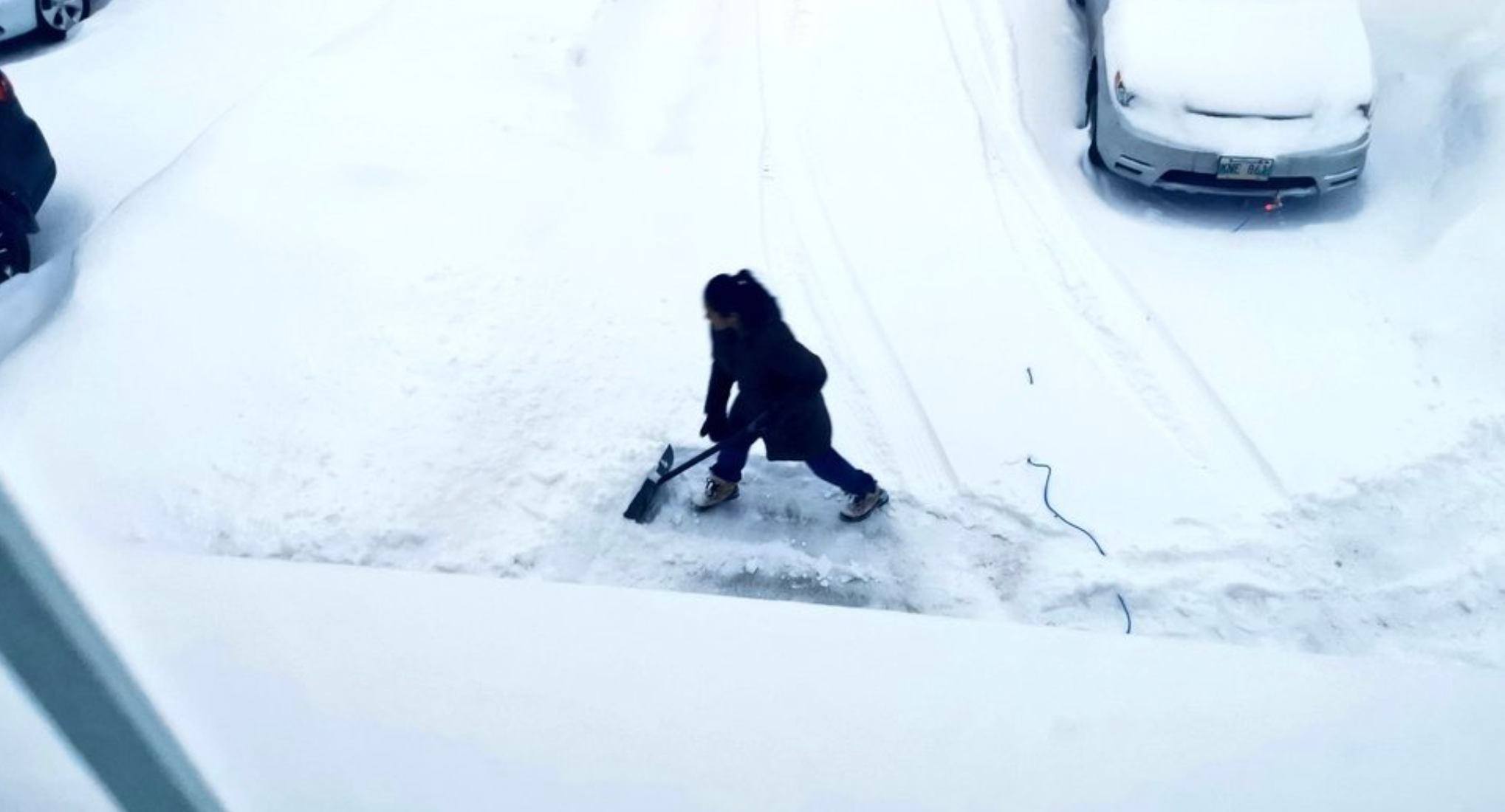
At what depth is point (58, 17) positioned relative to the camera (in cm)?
738

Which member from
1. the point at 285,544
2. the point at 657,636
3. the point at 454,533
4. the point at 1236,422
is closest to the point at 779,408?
the point at 657,636

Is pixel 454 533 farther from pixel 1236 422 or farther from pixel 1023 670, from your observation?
pixel 1236 422

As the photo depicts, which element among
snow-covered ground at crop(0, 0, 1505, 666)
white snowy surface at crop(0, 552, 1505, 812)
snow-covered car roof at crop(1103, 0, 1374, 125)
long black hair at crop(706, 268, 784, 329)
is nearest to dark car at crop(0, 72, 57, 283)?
snow-covered ground at crop(0, 0, 1505, 666)

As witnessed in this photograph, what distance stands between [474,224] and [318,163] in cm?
94

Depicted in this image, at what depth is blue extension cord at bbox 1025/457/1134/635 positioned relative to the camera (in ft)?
12.5

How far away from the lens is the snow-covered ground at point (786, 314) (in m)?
3.99

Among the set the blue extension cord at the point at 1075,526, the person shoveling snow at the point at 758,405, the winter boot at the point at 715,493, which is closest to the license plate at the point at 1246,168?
the blue extension cord at the point at 1075,526

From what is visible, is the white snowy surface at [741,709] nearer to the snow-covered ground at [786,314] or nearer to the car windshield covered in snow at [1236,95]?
the snow-covered ground at [786,314]

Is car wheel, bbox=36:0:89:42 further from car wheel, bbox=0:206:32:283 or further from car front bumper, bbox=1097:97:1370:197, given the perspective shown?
car front bumper, bbox=1097:97:1370:197

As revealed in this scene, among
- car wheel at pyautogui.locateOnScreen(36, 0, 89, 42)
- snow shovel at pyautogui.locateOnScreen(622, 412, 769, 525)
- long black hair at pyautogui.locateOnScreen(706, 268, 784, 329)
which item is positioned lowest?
snow shovel at pyautogui.locateOnScreen(622, 412, 769, 525)

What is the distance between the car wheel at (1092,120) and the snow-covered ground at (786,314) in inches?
5.0

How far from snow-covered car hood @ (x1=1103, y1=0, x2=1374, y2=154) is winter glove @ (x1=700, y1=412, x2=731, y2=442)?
3369 mm

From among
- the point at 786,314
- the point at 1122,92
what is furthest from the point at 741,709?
the point at 1122,92

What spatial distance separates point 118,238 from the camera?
15.8 ft
